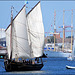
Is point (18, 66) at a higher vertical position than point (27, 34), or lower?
lower

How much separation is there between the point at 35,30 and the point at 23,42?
430cm

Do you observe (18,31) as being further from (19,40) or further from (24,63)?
(24,63)

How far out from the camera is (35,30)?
70312 millimetres

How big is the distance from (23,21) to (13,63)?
25.3 feet

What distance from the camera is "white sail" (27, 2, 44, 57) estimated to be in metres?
70.1

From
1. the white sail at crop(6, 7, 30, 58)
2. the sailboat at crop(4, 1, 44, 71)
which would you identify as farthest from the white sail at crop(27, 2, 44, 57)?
the white sail at crop(6, 7, 30, 58)

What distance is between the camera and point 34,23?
70562 mm

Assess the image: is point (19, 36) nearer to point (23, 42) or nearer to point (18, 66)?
point (23, 42)

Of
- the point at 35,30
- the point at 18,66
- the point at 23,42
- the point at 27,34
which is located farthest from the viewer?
the point at 35,30

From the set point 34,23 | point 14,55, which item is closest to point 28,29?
point 34,23

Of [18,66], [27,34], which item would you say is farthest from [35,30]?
[18,66]

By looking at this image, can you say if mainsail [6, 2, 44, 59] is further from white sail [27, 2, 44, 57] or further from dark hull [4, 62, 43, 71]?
dark hull [4, 62, 43, 71]

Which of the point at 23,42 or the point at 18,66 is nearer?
the point at 18,66

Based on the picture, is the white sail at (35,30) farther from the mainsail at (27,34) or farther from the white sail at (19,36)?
the white sail at (19,36)
